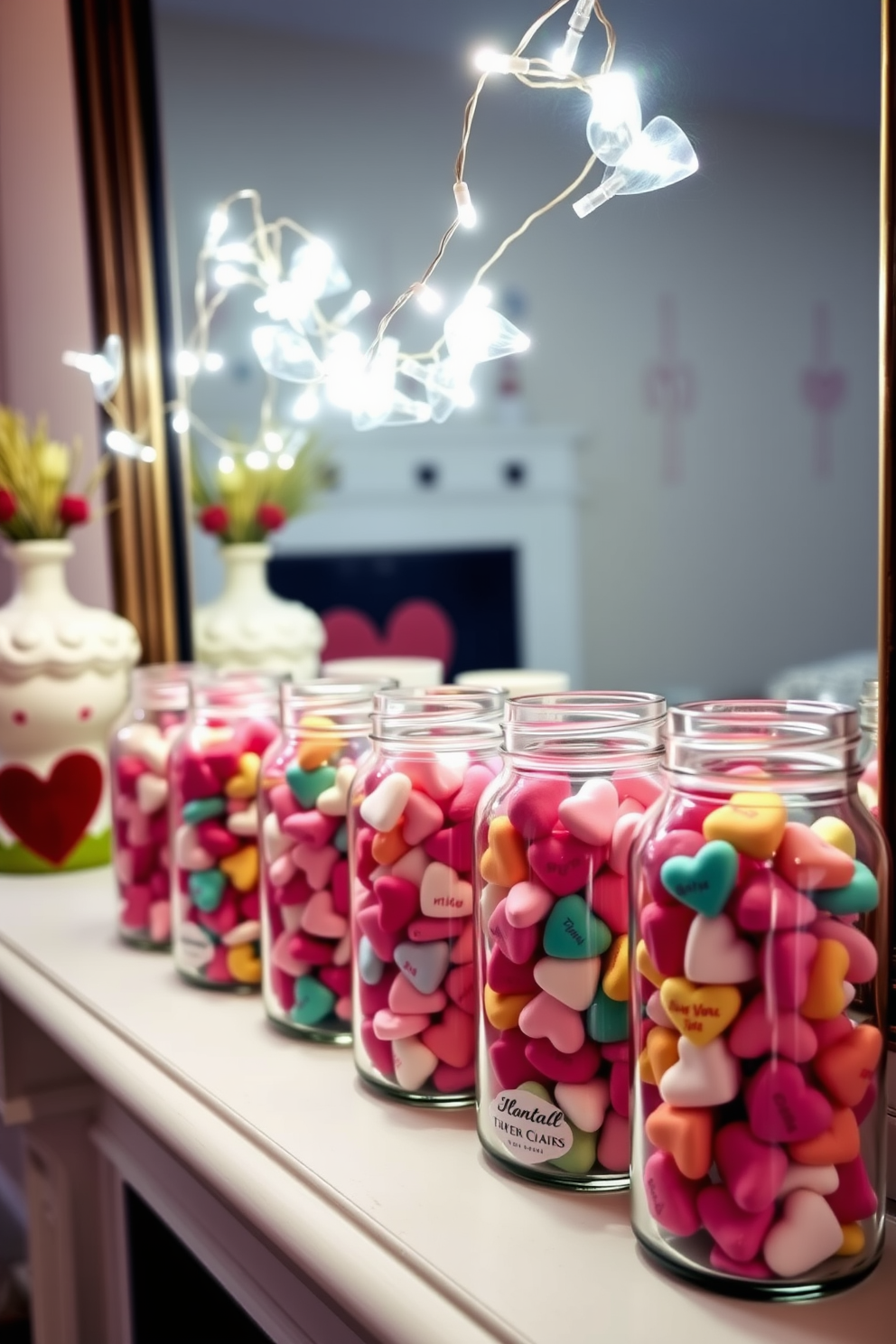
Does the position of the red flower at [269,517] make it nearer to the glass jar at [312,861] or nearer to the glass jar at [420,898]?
the glass jar at [312,861]

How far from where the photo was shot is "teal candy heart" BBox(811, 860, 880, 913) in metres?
0.51

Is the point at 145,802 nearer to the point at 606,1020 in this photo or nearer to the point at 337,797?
the point at 337,797

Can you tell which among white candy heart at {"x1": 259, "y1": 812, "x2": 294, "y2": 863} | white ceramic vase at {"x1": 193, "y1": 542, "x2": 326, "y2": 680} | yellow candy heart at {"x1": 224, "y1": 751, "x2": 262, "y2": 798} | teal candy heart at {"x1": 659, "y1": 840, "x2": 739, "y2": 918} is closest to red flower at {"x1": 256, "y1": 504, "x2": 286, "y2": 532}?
white ceramic vase at {"x1": 193, "y1": 542, "x2": 326, "y2": 680}

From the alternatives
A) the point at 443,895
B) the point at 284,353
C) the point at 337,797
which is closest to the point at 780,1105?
the point at 443,895

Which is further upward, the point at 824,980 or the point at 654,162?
the point at 654,162

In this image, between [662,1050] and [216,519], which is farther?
[216,519]

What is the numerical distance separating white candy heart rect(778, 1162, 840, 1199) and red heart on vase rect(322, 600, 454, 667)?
129 centimetres

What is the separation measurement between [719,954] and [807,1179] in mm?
101

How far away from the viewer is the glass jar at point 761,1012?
1.67ft

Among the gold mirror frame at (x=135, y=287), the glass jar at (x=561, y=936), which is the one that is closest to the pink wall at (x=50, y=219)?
the gold mirror frame at (x=135, y=287)

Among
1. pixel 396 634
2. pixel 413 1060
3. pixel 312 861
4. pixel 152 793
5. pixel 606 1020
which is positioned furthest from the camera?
pixel 396 634

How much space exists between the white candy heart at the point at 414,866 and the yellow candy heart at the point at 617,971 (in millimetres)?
139

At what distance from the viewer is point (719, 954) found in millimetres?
508

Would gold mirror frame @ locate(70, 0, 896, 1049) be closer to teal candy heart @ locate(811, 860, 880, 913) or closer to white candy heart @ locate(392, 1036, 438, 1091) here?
white candy heart @ locate(392, 1036, 438, 1091)
